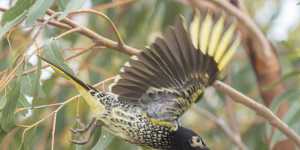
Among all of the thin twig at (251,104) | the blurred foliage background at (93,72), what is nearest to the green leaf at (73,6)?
the blurred foliage background at (93,72)

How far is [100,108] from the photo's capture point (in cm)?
216

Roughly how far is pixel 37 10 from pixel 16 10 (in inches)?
3.0

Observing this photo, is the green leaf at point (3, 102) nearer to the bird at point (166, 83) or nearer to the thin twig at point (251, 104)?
the bird at point (166, 83)

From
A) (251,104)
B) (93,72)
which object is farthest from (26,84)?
(93,72)

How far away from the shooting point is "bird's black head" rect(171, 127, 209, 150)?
2215 millimetres

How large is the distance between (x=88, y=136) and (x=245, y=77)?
6.47ft

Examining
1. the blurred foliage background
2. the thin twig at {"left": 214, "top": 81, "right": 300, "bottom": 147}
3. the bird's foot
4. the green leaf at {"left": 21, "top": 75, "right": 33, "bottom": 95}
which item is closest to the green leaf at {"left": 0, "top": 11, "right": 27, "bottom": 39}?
the blurred foliage background

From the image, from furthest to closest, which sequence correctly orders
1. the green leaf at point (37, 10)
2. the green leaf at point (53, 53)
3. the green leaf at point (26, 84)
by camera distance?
the green leaf at point (26, 84) → the green leaf at point (53, 53) → the green leaf at point (37, 10)

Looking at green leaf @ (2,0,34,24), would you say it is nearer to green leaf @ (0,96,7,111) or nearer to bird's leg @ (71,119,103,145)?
green leaf @ (0,96,7,111)

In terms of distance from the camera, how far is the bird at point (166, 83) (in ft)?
6.62

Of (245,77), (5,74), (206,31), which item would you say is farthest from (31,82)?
(245,77)

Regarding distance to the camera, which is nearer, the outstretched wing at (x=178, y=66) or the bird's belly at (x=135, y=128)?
the outstretched wing at (x=178, y=66)

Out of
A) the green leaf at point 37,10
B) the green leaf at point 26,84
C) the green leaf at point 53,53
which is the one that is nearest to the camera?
the green leaf at point 37,10

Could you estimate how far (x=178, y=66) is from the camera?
2088 mm
